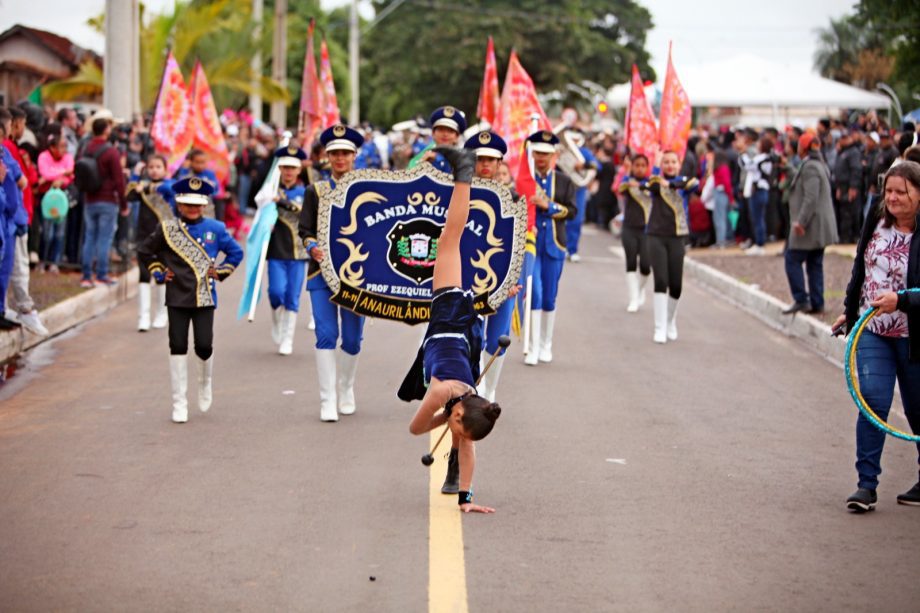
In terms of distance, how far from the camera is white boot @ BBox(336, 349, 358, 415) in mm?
10242

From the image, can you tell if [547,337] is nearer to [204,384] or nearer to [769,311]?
[204,384]

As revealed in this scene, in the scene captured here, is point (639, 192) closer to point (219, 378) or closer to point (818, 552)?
point (219, 378)

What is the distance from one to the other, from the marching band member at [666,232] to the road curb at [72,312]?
19.9ft

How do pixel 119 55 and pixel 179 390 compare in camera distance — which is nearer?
pixel 179 390

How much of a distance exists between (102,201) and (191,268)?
6603mm

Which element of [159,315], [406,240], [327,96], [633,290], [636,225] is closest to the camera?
[406,240]

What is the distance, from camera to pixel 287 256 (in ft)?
43.7

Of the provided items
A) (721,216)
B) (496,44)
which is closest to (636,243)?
(721,216)

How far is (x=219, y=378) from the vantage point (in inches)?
470

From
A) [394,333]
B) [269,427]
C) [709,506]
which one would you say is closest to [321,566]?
[709,506]

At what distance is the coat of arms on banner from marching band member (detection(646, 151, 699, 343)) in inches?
203

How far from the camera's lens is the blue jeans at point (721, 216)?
2517cm

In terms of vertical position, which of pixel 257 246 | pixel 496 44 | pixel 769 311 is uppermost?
pixel 496 44

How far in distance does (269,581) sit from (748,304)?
13.0 metres
